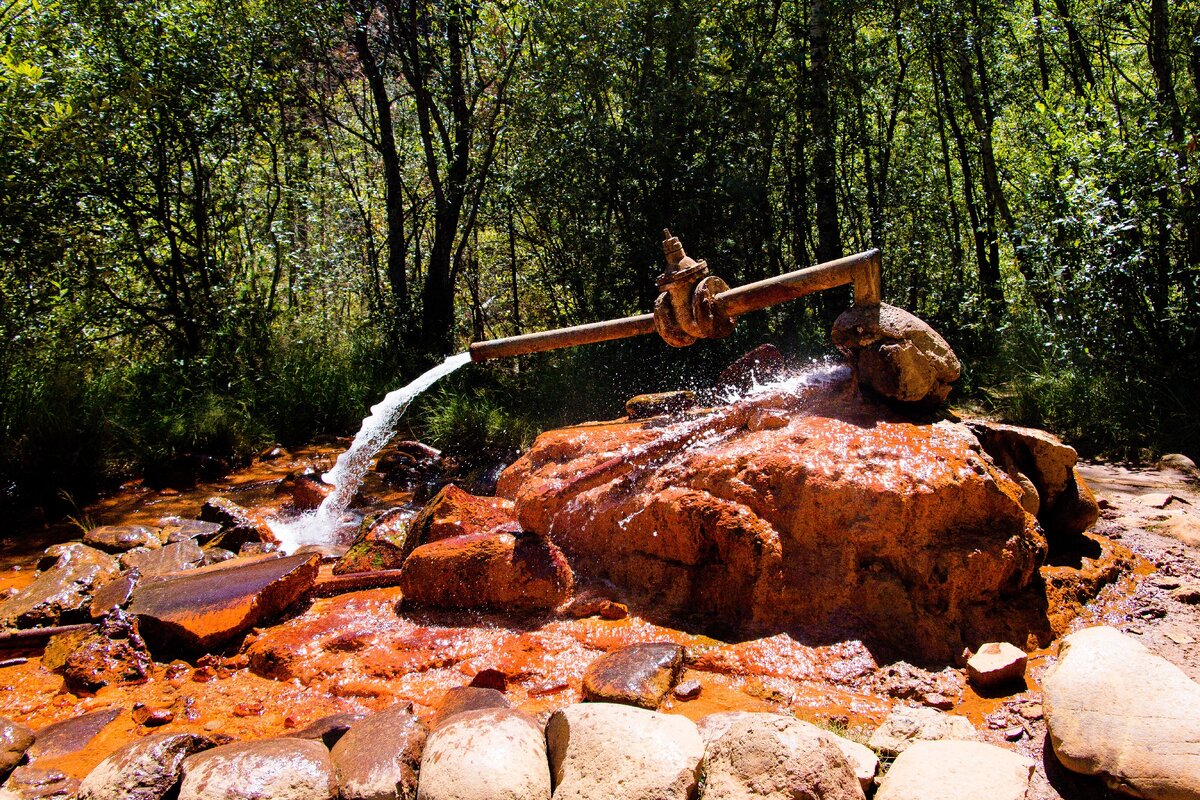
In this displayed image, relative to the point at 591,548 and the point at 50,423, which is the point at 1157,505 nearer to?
the point at 591,548

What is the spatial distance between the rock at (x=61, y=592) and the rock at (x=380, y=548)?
135cm

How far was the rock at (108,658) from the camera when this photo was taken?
3342 millimetres

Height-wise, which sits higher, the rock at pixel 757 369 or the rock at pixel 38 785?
the rock at pixel 757 369

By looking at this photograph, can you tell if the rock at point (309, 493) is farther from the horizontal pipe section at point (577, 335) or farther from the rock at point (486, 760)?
the rock at point (486, 760)

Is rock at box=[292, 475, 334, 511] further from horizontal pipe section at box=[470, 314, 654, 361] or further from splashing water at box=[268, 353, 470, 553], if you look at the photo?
horizontal pipe section at box=[470, 314, 654, 361]

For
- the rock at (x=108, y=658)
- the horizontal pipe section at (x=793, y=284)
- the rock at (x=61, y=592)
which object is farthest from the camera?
the rock at (x=61, y=592)

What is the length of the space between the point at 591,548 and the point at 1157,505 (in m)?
Result: 3.31

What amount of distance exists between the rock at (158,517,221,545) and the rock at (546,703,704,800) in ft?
12.3

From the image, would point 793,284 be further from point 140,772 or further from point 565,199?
point 565,199

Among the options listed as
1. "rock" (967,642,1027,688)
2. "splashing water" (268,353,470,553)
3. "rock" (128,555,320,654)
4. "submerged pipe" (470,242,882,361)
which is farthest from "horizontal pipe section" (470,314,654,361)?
"rock" (967,642,1027,688)

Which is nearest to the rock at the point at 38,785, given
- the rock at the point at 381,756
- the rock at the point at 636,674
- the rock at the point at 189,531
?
the rock at the point at 381,756

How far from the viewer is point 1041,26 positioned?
8.89 meters

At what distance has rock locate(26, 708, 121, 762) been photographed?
2803mm

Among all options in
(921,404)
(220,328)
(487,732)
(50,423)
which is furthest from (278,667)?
(220,328)
